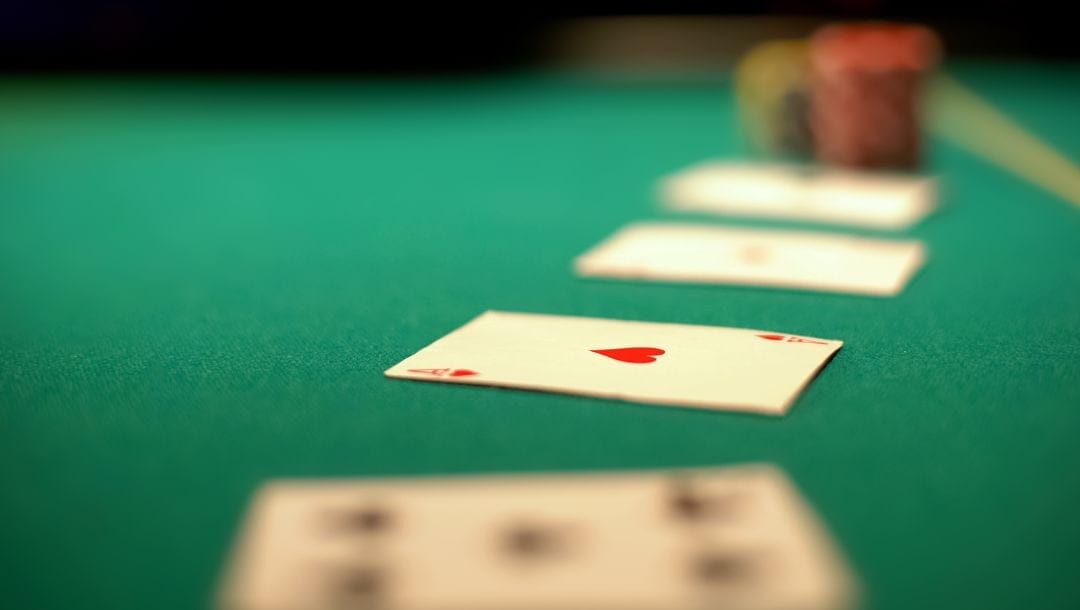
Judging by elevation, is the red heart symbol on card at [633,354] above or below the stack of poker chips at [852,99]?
below

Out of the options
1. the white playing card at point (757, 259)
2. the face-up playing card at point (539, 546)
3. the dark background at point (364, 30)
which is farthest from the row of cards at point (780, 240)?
the dark background at point (364, 30)

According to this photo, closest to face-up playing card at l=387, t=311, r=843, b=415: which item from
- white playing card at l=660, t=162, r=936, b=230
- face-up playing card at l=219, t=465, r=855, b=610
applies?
face-up playing card at l=219, t=465, r=855, b=610

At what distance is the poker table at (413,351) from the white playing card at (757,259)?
0.04m

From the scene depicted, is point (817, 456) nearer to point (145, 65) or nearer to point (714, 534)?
point (714, 534)

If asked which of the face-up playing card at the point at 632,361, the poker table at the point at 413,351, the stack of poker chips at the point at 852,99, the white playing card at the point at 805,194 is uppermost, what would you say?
the stack of poker chips at the point at 852,99

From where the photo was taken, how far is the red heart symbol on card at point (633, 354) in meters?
1.30

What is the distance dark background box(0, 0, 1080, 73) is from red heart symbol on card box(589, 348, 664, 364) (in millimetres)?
4070

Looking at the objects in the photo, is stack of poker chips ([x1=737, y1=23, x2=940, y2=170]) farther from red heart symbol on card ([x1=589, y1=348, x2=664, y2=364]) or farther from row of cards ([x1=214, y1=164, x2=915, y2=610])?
red heart symbol on card ([x1=589, y1=348, x2=664, y2=364])

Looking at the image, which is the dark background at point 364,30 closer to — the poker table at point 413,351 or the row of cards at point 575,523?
the poker table at point 413,351

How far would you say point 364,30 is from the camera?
540cm

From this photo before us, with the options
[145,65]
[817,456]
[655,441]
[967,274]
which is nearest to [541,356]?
[655,441]

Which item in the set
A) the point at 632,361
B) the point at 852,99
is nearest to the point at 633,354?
the point at 632,361

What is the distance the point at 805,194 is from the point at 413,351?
3.93 ft

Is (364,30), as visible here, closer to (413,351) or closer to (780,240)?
(780,240)
